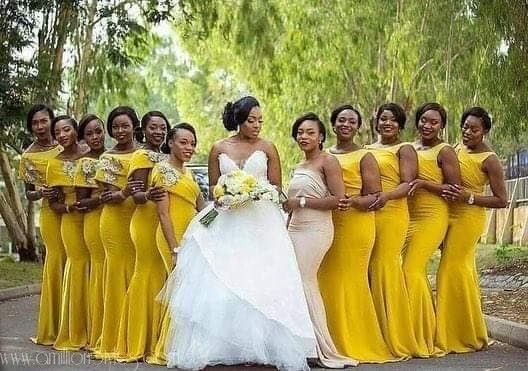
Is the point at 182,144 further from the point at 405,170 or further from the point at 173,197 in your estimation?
the point at 405,170

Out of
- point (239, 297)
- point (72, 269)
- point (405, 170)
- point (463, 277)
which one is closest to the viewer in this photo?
point (239, 297)

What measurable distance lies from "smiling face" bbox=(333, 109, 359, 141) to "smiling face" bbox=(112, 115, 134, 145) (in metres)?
1.82

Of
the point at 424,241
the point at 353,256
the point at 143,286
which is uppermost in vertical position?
the point at 424,241

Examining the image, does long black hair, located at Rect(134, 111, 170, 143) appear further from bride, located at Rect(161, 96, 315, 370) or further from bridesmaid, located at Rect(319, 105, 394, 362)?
bridesmaid, located at Rect(319, 105, 394, 362)

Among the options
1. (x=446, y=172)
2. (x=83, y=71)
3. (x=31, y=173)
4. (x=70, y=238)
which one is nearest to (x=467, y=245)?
(x=446, y=172)

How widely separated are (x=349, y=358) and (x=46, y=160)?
3.34 metres

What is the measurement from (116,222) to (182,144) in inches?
38.9

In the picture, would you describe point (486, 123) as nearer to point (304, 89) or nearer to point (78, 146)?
point (78, 146)

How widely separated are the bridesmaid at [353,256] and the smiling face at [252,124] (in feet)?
2.53

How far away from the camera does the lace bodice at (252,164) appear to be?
23.4 ft

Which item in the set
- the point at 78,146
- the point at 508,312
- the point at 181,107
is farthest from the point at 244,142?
the point at 181,107

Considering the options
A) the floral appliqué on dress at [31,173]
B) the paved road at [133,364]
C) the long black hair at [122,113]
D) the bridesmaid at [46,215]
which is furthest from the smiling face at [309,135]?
the floral appliqué on dress at [31,173]

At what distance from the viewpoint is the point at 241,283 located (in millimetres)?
6805

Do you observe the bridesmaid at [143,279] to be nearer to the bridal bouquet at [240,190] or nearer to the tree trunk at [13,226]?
the bridal bouquet at [240,190]
